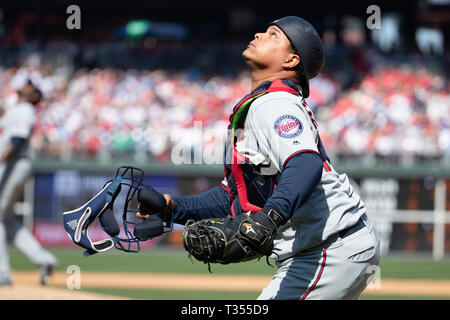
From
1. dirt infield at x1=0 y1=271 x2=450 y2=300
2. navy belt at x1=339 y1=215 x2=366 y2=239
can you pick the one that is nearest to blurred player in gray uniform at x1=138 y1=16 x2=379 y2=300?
navy belt at x1=339 y1=215 x2=366 y2=239

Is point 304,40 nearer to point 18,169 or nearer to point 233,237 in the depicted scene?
point 233,237

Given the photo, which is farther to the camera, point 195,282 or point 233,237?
point 195,282

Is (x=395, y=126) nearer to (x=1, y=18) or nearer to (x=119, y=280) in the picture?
(x=119, y=280)

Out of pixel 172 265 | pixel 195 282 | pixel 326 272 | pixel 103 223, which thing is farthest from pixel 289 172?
pixel 172 265

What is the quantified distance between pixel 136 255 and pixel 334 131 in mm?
4696

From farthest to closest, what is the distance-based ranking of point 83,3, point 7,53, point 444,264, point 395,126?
1. point 83,3
2. point 7,53
3. point 395,126
4. point 444,264

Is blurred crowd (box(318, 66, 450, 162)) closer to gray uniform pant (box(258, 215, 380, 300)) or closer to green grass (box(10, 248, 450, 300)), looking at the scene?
green grass (box(10, 248, 450, 300))

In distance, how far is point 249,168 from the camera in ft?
9.70

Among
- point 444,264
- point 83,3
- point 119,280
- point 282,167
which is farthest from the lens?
point 83,3

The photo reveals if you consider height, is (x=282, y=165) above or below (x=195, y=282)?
above

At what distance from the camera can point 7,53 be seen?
18.9 metres

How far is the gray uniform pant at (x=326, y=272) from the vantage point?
281 centimetres

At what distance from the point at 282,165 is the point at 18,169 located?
5.16 m

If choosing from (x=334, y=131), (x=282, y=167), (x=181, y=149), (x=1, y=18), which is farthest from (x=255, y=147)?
(x=1, y=18)
